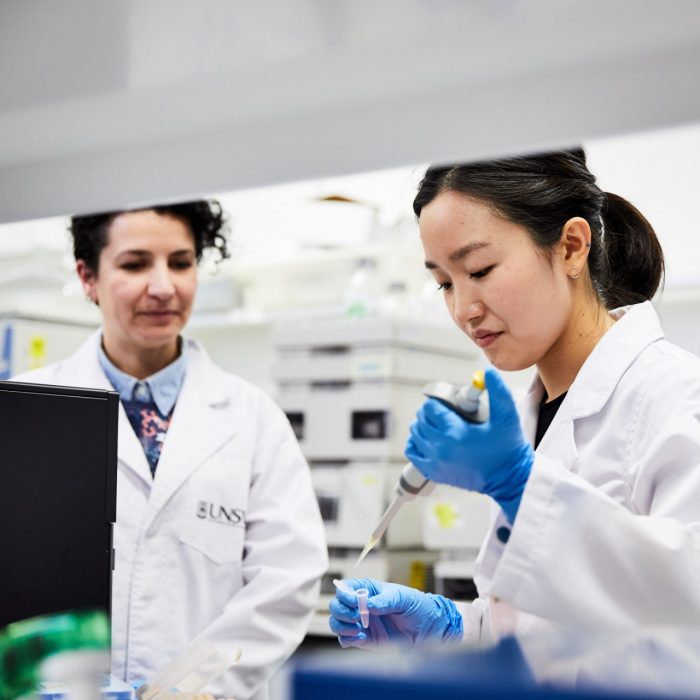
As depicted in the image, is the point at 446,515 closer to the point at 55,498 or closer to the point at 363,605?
the point at 363,605

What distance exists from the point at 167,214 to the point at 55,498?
966 mm

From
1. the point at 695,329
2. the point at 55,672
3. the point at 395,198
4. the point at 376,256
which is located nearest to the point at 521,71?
the point at 55,672

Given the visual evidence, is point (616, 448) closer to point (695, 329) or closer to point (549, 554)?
point (549, 554)

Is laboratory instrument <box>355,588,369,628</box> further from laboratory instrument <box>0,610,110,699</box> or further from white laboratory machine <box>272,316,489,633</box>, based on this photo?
white laboratory machine <box>272,316,489,633</box>

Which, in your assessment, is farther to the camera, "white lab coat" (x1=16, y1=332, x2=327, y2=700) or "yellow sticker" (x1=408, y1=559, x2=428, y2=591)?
"yellow sticker" (x1=408, y1=559, x2=428, y2=591)

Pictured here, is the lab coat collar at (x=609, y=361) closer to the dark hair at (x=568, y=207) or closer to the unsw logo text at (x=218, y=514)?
the dark hair at (x=568, y=207)

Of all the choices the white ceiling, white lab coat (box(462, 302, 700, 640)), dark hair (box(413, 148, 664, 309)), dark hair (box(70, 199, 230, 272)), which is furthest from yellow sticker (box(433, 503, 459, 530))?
the white ceiling

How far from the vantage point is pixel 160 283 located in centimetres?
179

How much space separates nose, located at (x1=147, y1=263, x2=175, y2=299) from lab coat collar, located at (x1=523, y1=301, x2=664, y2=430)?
2.88 ft

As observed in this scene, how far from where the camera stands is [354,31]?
2.03ft

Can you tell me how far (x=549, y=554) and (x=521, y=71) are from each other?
0.52 m

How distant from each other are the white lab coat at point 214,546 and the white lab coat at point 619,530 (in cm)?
67

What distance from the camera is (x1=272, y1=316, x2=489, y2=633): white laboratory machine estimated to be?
3156mm

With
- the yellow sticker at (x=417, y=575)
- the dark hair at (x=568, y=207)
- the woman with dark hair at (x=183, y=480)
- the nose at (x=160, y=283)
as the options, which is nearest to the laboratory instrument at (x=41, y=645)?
the dark hair at (x=568, y=207)
